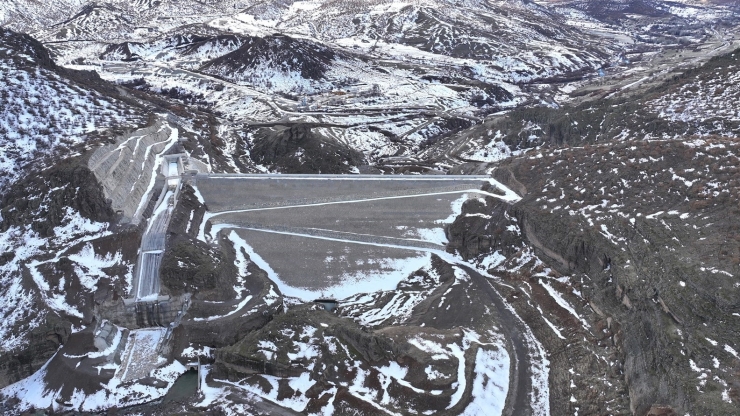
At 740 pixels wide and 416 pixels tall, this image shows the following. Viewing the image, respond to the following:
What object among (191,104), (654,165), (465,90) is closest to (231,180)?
(654,165)

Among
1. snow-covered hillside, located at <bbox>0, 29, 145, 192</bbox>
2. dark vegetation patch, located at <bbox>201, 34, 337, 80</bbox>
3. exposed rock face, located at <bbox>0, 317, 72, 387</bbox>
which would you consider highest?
snow-covered hillside, located at <bbox>0, 29, 145, 192</bbox>

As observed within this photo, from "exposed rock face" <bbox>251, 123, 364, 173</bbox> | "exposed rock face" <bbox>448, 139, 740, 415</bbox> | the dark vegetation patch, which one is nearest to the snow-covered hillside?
"exposed rock face" <bbox>251, 123, 364, 173</bbox>

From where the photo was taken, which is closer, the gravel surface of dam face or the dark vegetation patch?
the gravel surface of dam face

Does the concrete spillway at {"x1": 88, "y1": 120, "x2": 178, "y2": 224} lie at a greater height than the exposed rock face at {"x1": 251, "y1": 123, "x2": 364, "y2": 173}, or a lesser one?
greater

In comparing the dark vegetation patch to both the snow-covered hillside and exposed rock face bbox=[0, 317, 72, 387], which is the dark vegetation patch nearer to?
the snow-covered hillside

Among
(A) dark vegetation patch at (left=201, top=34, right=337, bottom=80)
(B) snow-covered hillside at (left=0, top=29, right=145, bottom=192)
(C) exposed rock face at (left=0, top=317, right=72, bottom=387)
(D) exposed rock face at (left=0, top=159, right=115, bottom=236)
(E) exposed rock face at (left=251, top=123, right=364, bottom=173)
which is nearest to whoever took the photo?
(C) exposed rock face at (left=0, top=317, right=72, bottom=387)

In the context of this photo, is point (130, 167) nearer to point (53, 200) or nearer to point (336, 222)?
point (53, 200)

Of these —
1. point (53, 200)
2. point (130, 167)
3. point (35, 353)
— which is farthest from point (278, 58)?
point (35, 353)

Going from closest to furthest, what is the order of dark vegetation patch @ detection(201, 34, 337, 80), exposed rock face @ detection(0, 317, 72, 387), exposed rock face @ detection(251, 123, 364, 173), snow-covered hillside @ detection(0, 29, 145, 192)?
exposed rock face @ detection(0, 317, 72, 387) < snow-covered hillside @ detection(0, 29, 145, 192) < exposed rock face @ detection(251, 123, 364, 173) < dark vegetation patch @ detection(201, 34, 337, 80)

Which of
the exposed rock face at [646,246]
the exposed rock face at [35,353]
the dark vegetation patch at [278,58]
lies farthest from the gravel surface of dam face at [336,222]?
the dark vegetation patch at [278,58]
